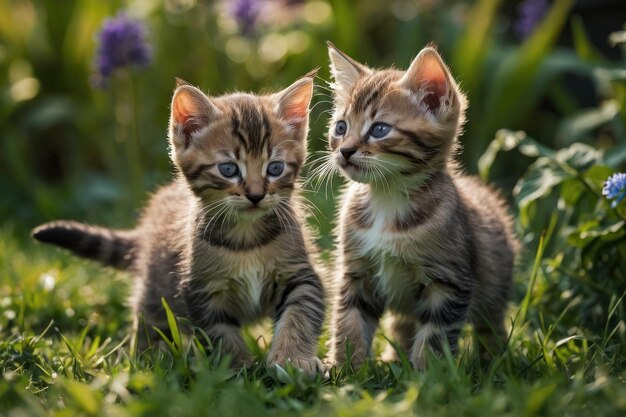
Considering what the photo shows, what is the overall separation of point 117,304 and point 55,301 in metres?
0.32

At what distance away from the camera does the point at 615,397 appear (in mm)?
2334

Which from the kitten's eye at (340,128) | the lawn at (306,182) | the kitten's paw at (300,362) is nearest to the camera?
the lawn at (306,182)

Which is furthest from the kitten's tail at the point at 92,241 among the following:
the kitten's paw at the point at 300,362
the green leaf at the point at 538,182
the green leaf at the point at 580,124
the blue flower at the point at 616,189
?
the green leaf at the point at 580,124

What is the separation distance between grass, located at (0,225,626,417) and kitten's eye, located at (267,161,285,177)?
679 millimetres

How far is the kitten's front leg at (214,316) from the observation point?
3.15 metres

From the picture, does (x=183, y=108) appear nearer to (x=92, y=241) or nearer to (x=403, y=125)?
(x=403, y=125)

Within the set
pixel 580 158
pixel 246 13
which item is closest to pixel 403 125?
pixel 580 158

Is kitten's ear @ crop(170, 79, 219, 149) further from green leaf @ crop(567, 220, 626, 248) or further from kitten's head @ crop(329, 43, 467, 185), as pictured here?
green leaf @ crop(567, 220, 626, 248)

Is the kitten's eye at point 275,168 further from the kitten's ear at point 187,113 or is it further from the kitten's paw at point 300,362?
the kitten's paw at point 300,362

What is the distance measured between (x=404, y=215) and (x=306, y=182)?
409 mm

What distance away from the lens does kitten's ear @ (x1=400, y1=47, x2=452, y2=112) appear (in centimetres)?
309

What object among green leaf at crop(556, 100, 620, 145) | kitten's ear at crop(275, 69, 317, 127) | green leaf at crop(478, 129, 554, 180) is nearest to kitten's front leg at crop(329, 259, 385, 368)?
kitten's ear at crop(275, 69, 317, 127)

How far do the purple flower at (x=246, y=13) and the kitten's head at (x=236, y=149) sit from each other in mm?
2847

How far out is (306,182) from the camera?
332 centimetres
